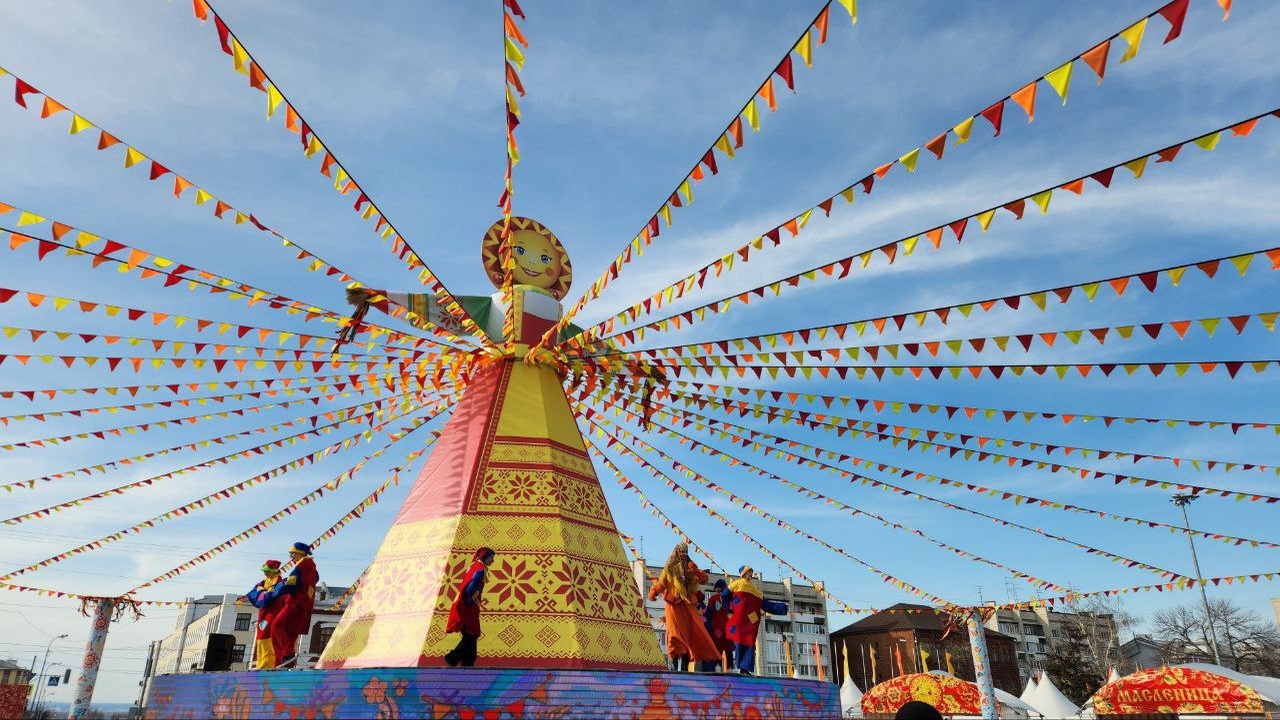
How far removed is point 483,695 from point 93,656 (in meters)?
24.1

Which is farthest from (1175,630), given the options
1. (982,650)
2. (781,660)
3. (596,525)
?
(596,525)

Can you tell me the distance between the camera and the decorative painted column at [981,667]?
21.6 m

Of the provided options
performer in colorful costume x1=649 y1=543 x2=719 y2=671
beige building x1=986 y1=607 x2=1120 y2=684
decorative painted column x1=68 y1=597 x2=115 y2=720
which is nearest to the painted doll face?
performer in colorful costume x1=649 y1=543 x2=719 y2=671

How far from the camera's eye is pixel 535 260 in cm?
1223

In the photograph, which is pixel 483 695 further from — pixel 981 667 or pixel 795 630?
pixel 795 630

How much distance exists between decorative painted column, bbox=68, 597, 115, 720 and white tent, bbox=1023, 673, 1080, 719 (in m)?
32.6

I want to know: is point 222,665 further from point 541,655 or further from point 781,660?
point 781,660

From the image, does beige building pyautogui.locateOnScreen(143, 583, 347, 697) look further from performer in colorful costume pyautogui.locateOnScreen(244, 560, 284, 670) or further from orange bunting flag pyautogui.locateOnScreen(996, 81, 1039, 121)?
orange bunting flag pyautogui.locateOnScreen(996, 81, 1039, 121)

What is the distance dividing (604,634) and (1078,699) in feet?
165

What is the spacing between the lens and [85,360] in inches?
400

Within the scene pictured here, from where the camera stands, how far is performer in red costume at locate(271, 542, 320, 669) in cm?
895

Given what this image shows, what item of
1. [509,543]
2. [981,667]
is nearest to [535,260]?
[509,543]

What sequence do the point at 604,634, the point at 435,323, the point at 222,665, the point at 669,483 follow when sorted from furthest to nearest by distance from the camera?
the point at 669,483, the point at 222,665, the point at 435,323, the point at 604,634

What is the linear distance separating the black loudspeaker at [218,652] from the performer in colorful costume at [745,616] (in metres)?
7.92
